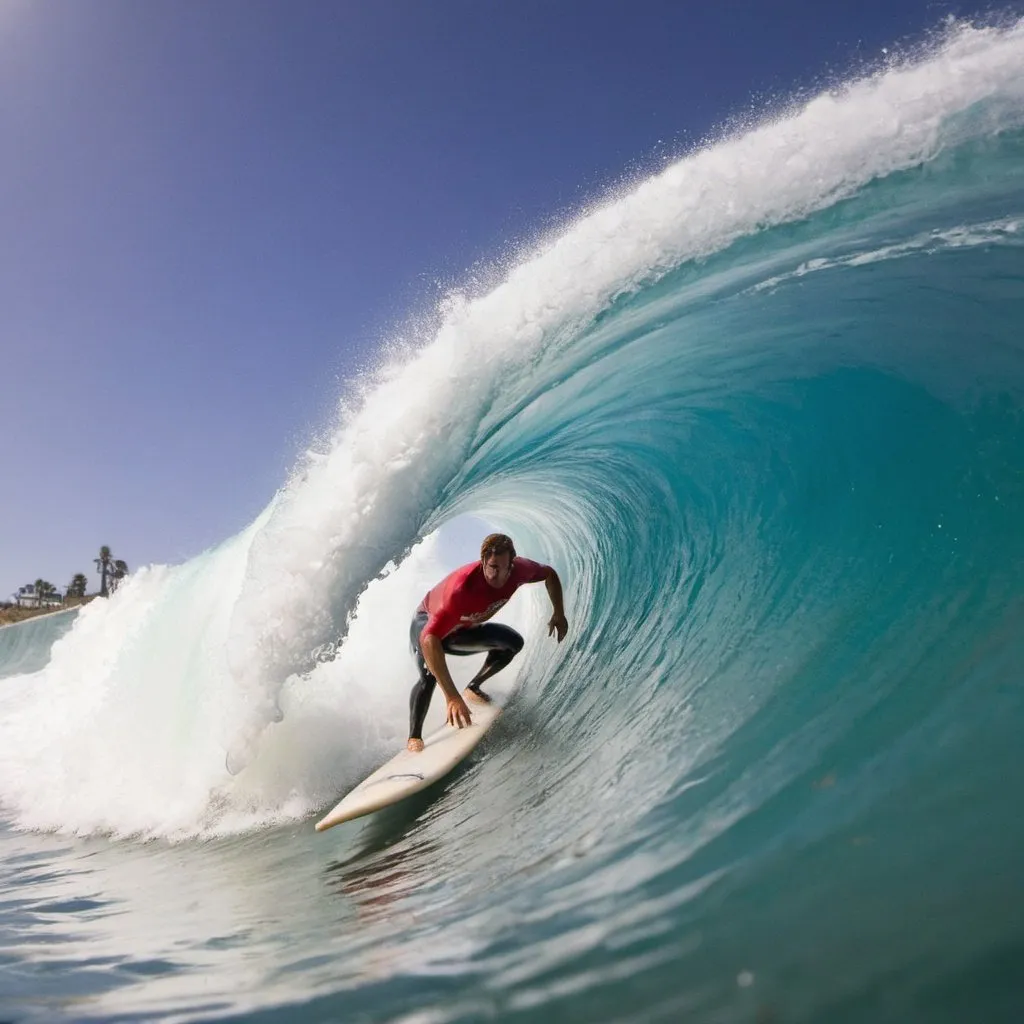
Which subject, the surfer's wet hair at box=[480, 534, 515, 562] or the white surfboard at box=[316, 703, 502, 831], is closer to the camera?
the white surfboard at box=[316, 703, 502, 831]

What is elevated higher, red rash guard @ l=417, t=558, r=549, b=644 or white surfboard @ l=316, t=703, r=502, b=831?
red rash guard @ l=417, t=558, r=549, b=644

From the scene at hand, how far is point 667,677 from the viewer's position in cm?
426

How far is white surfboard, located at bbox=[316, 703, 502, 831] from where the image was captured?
13.7ft

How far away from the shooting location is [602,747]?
3.82m

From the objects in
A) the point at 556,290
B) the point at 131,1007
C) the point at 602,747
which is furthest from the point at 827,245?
the point at 131,1007

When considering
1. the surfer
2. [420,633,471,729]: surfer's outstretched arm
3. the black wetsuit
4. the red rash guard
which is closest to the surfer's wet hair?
the surfer

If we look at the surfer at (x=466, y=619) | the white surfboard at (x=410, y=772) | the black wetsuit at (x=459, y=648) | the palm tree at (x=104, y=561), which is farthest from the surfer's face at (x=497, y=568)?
the palm tree at (x=104, y=561)

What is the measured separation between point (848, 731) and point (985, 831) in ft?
2.43

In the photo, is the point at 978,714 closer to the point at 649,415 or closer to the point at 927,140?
the point at 927,140

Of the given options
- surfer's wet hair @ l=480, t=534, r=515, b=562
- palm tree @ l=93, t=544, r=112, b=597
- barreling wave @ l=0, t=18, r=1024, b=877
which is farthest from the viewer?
palm tree @ l=93, t=544, r=112, b=597

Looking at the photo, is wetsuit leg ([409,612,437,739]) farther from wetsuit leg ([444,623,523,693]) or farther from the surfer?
wetsuit leg ([444,623,523,693])

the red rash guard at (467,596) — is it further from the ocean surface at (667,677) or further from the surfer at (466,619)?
the ocean surface at (667,677)

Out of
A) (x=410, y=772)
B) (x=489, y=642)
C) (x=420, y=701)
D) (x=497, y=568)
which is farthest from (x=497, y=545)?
(x=410, y=772)

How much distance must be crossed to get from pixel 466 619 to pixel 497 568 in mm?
615
